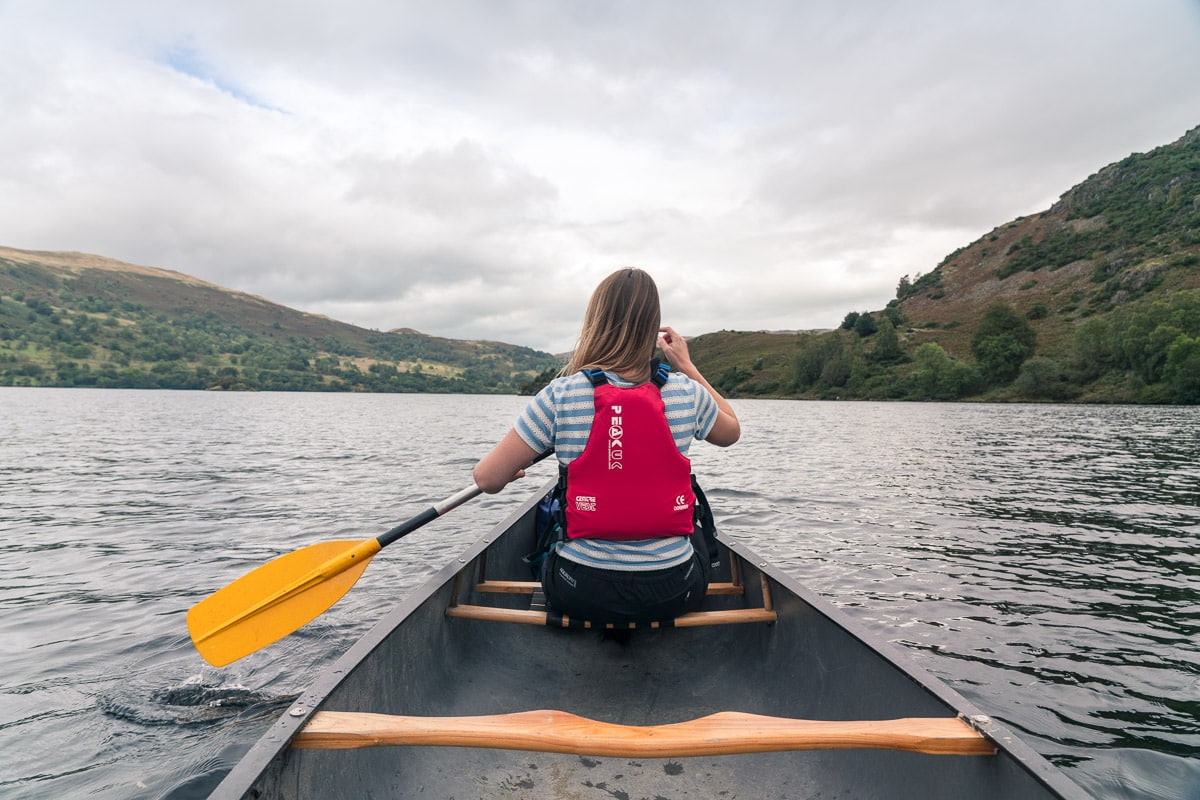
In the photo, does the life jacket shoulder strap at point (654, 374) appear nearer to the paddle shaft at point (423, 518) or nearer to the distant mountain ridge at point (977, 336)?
the paddle shaft at point (423, 518)

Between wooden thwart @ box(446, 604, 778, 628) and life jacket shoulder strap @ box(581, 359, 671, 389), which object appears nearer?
life jacket shoulder strap @ box(581, 359, 671, 389)

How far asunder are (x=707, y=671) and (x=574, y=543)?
1709 millimetres

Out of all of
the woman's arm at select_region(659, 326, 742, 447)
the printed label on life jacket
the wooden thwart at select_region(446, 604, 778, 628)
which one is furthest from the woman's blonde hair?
the wooden thwart at select_region(446, 604, 778, 628)

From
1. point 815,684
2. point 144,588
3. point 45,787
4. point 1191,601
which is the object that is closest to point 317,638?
point 45,787

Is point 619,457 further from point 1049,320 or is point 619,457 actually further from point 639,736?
point 1049,320

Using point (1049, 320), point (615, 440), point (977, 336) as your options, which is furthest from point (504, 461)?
point (1049, 320)

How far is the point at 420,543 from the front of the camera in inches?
442

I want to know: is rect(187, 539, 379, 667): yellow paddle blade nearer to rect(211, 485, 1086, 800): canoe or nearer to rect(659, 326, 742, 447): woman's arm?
rect(211, 485, 1086, 800): canoe

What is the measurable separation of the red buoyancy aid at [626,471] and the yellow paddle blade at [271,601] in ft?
5.50

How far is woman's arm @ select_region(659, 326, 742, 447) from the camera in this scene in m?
3.89

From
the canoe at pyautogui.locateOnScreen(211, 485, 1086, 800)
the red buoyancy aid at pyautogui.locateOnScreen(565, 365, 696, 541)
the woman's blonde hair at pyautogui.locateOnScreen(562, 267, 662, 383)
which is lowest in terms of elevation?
the canoe at pyautogui.locateOnScreen(211, 485, 1086, 800)

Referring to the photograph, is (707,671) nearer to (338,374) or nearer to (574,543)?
(574,543)

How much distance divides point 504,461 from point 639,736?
158 cm

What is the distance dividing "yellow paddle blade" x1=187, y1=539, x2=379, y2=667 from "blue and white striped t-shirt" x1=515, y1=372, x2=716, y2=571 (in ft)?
5.24
